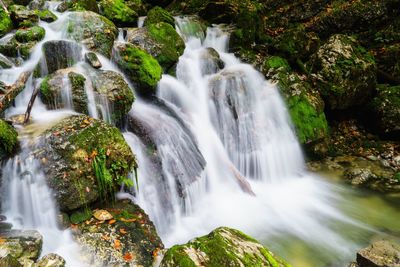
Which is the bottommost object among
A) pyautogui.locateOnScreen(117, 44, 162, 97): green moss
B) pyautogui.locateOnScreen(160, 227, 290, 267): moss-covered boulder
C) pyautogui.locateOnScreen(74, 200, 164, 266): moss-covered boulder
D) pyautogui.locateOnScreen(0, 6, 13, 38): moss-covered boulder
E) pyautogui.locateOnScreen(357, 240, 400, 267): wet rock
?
pyautogui.locateOnScreen(74, 200, 164, 266): moss-covered boulder

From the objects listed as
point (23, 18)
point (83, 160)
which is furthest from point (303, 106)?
point (23, 18)

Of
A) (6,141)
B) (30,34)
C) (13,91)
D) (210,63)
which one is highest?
(30,34)

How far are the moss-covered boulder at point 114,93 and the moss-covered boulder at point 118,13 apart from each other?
15.9 ft

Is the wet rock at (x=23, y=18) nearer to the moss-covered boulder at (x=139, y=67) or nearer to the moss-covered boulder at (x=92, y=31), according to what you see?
the moss-covered boulder at (x=92, y=31)

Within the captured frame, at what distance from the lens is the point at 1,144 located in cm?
451

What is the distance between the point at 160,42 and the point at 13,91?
13.2 ft

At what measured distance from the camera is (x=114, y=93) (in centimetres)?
605

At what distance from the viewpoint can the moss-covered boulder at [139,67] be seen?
7.30 m

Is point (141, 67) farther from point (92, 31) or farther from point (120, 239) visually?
point (120, 239)

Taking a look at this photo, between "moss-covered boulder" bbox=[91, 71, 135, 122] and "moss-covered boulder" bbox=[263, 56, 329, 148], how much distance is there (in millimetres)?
4700

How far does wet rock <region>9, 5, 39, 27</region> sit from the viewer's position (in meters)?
8.48

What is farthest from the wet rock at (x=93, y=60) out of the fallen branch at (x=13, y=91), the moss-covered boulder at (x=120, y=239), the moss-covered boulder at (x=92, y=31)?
the moss-covered boulder at (x=120, y=239)

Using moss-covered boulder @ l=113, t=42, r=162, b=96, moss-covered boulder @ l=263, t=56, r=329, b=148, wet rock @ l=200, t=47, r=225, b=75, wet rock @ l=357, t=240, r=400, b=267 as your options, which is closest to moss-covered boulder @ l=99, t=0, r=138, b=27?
wet rock @ l=200, t=47, r=225, b=75

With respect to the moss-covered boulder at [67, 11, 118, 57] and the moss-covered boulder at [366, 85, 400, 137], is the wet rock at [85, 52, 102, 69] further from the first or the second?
the moss-covered boulder at [366, 85, 400, 137]
